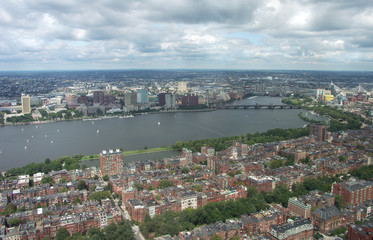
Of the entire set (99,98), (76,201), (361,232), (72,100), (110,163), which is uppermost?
(99,98)

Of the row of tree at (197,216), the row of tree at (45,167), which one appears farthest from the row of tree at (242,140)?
the row of tree at (197,216)

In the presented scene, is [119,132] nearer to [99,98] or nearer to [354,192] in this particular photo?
[99,98]

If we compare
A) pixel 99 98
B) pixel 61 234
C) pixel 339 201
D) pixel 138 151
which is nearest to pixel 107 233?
pixel 61 234

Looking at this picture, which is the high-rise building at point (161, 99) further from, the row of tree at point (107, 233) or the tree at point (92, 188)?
the row of tree at point (107, 233)

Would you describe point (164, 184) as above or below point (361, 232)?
below

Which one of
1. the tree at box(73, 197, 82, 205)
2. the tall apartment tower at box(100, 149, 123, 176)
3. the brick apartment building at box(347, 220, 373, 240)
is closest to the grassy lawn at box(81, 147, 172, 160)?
the tall apartment tower at box(100, 149, 123, 176)

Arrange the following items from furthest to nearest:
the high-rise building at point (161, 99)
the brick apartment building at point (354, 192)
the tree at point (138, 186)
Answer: the high-rise building at point (161, 99) < the tree at point (138, 186) < the brick apartment building at point (354, 192)

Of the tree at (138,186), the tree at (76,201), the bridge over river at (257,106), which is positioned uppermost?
the bridge over river at (257,106)

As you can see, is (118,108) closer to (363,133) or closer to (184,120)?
(184,120)
